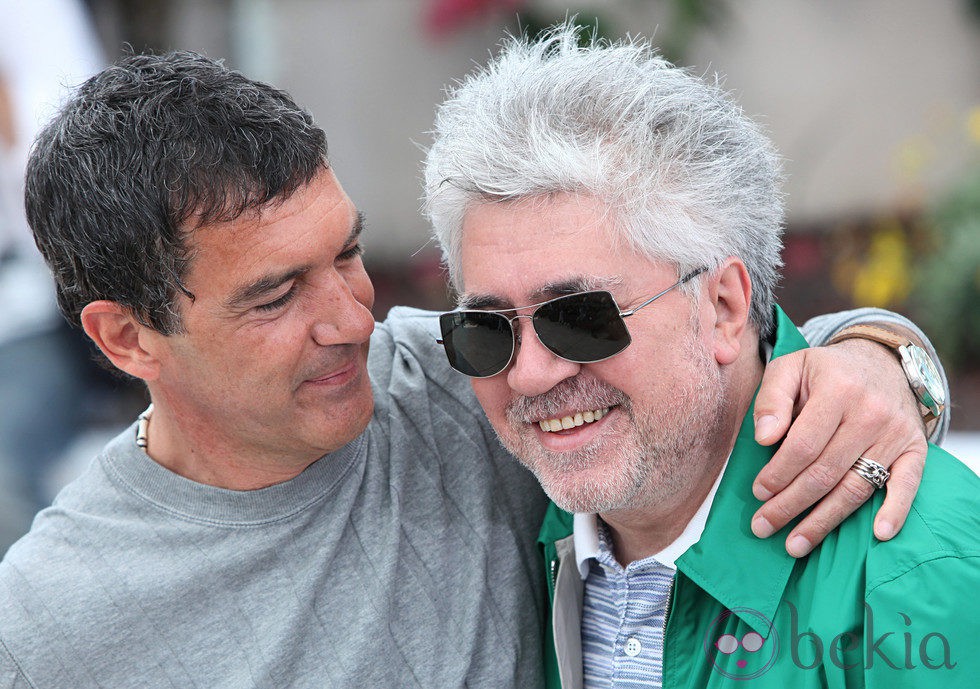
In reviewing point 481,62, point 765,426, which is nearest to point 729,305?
point 765,426

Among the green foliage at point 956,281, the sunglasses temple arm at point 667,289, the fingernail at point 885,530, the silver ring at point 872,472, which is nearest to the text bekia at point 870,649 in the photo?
the fingernail at point 885,530

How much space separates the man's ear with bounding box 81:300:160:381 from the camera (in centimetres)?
226

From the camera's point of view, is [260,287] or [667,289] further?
[260,287]

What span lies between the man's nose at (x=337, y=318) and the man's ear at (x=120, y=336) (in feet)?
1.27

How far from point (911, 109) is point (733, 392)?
428 centimetres

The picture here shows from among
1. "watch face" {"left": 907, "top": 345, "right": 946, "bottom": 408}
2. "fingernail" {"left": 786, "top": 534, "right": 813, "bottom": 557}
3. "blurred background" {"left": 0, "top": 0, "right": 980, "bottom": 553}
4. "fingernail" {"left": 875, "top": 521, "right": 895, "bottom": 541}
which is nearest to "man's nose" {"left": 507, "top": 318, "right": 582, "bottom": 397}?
"fingernail" {"left": 786, "top": 534, "right": 813, "bottom": 557}

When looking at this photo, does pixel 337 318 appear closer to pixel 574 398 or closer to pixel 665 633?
pixel 574 398

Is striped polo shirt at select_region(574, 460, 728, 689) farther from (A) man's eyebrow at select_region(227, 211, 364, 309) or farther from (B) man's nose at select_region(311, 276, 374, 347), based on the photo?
(A) man's eyebrow at select_region(227, 211, 364, 309)

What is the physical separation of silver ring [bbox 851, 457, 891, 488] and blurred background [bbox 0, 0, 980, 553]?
266cm

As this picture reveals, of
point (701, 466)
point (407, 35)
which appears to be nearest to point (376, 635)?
point (701, 466)

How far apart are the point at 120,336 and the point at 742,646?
1.45m

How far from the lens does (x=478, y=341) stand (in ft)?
6.77

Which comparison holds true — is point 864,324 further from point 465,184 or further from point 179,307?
point 179,307

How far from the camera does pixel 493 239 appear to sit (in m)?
2.01
